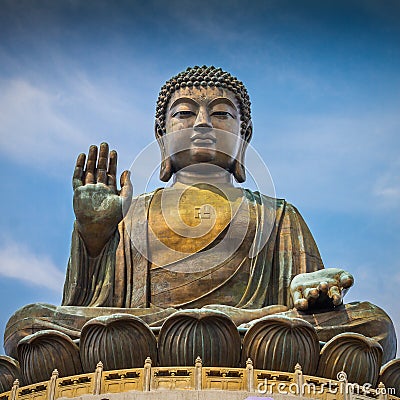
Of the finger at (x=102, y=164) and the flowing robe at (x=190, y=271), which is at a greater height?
the finger at (x=102, y=164)

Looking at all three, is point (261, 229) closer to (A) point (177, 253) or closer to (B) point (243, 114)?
(A) point (177, 253)

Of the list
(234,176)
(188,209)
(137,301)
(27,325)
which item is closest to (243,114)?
(234,176)

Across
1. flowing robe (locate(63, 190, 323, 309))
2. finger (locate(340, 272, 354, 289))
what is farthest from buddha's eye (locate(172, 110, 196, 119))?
finger (locate(340, 272, 354, 289))

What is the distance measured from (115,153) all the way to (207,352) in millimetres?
3224

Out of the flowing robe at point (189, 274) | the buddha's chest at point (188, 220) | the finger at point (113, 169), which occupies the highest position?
the finger at point (113, 169)

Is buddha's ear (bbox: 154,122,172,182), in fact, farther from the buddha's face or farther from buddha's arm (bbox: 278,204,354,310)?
buddha's arm (bbox: 278,204,354,310)

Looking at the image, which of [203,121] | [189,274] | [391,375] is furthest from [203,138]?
[391,375]

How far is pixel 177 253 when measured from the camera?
1488 cm

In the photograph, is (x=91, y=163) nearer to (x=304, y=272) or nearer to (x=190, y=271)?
(x=190, y=271)

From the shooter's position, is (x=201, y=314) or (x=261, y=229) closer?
(x=201, y=314)

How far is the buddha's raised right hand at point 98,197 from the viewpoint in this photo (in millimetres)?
14383

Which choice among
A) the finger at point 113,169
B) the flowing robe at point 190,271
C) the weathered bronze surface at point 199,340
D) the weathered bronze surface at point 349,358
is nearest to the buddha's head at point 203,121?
the flowing robe at point 190,271

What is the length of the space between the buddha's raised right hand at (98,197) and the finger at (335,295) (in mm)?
2636

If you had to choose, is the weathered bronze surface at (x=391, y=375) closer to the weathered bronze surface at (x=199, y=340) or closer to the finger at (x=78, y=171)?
the weathered bronze surface at (x=199, y=340)
